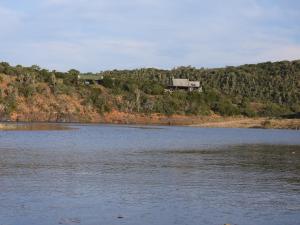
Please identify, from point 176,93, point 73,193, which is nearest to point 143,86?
point 176,93

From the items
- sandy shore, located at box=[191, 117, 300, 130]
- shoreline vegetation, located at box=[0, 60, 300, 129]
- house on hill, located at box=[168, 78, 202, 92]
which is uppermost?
house on hill, located at box=[168, 78, 202, 92]

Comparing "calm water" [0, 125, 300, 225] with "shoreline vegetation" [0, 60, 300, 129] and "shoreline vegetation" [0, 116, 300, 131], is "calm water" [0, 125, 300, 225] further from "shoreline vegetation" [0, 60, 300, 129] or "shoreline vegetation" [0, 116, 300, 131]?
"shoreline vegetation" [0, 60, 300, 129]

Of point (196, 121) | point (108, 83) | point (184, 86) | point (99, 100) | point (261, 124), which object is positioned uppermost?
point (108, 83)

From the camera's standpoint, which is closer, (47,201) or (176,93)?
(47,201)

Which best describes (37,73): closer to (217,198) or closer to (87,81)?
(87,81)

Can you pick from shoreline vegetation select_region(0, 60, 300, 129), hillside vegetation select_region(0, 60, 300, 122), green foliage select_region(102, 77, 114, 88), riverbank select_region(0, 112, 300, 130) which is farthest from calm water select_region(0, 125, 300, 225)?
green foliage select_region(102, 77, 114, 88)

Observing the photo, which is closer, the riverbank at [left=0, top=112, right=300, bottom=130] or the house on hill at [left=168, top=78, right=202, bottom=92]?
the riverbank at [left=0, top=112, right=300, bottom=130]

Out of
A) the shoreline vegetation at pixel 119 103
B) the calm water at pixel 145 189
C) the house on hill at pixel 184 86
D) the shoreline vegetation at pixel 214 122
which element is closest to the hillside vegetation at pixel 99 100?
the shoreline vegetation at pixel 119 103

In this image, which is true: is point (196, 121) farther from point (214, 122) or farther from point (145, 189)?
point (145, 189)

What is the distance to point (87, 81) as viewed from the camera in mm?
161750

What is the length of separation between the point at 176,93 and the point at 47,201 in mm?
136191

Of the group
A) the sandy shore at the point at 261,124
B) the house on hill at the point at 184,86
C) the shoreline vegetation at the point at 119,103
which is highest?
the house on hill at the point at 184,86

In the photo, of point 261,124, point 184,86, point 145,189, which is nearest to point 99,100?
point 261,124

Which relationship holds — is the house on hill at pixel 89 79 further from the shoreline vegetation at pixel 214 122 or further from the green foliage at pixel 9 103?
the green foliage at pixel 9 103
